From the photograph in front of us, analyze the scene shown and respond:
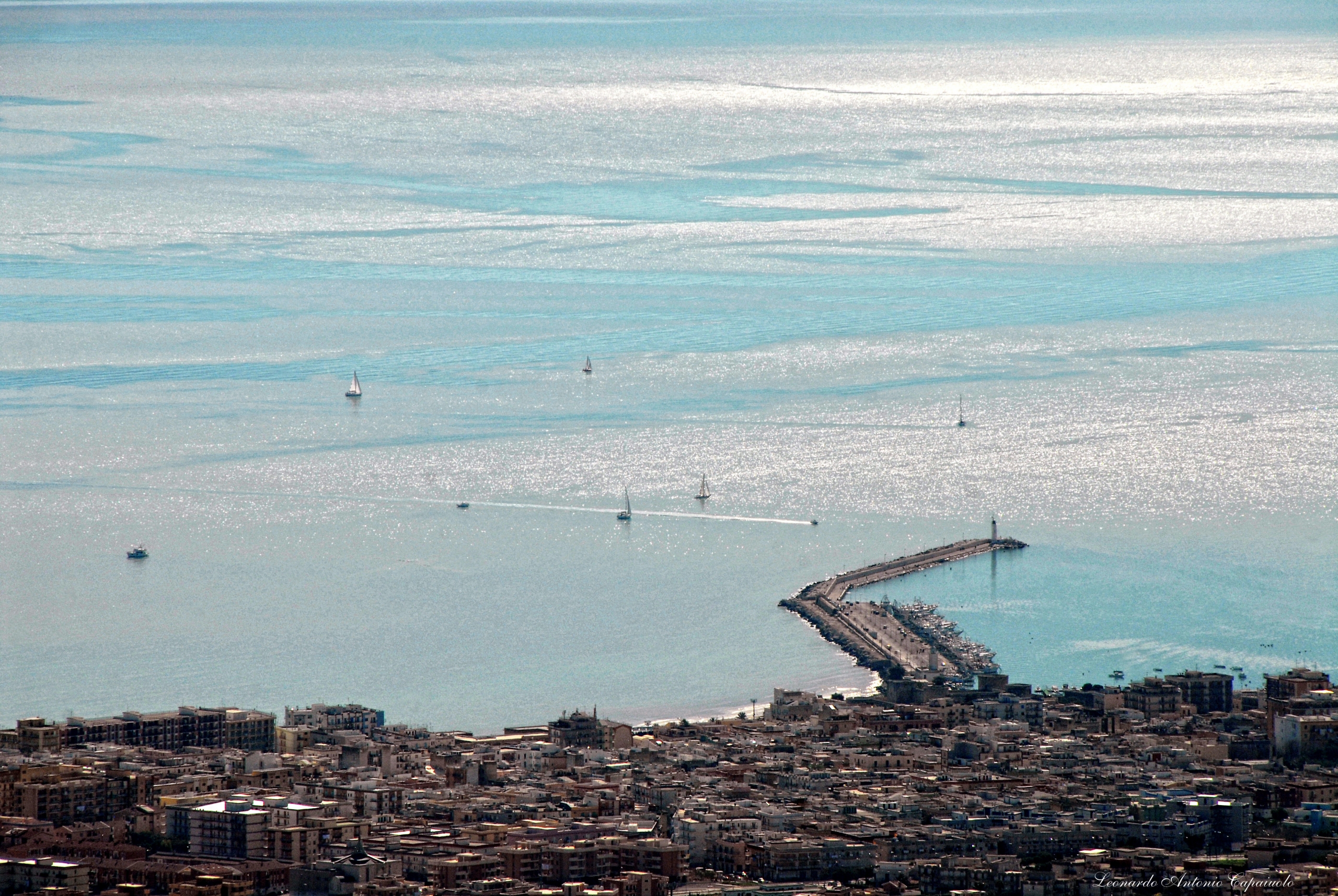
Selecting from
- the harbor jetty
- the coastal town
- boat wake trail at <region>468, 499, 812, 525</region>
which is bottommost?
the coastal town

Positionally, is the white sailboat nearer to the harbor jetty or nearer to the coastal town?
the harbor jetty

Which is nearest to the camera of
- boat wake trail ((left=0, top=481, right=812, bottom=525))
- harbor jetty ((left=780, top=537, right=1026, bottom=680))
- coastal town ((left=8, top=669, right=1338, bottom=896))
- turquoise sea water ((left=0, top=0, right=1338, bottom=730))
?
coastal town ((left=8, top=669, right=1338, bottom=896))

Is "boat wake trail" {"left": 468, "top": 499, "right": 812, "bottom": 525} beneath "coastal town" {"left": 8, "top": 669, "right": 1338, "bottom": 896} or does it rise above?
above

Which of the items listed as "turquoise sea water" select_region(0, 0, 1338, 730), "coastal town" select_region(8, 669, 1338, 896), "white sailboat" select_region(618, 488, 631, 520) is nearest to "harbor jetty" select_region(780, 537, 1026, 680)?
"turquoise sea water" select_region(0, 0, 1338, 730)

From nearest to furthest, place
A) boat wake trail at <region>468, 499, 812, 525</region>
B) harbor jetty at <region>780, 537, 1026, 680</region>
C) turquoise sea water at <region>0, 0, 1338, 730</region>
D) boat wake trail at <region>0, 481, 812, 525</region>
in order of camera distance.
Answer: harbor jetty at <region>780, 537, 1026, 680</region> → turquoise sea water at <region>0, 0, 1338, 730</region> → boat wake trail at <region>468, 499, 812, 525</region> → boat wake trail at <region>0, 481, 812, 525</region>

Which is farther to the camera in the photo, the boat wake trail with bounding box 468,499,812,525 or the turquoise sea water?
the boat wake trail with bounding box 468,499,812,525

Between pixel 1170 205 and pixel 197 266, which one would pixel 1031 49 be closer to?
pixel 1170 205

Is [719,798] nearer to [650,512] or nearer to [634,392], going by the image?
[650,512]

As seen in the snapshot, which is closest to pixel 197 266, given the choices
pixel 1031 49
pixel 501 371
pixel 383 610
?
pixel 501 371
